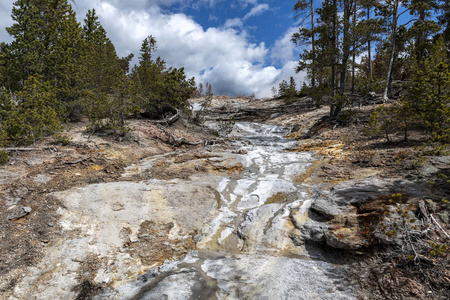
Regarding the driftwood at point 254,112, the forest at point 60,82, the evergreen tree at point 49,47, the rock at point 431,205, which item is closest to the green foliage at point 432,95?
the rock at point 431,205

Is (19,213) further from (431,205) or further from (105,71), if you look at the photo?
(105,71)

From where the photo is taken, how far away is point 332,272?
3965mm

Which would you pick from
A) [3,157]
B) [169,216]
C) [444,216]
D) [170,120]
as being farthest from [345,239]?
[170,120]

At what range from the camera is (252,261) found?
4586 mm

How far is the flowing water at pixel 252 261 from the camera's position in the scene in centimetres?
377

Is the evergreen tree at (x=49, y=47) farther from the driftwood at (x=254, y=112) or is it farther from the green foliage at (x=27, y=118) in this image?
the driftwood at (x=254, y=112)

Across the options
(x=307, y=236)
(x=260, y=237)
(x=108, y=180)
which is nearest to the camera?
(x=307, y=236)

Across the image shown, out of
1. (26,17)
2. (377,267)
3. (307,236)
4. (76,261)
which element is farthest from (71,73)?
(377,267)

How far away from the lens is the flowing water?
377cm

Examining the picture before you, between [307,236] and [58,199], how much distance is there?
20.8 feet

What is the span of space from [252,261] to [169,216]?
2.63m

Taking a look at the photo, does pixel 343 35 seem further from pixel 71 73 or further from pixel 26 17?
pixel 26 17

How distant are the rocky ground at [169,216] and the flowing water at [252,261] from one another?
32 centimetres

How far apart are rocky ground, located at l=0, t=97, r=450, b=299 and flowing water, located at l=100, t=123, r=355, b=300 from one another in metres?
0.32
